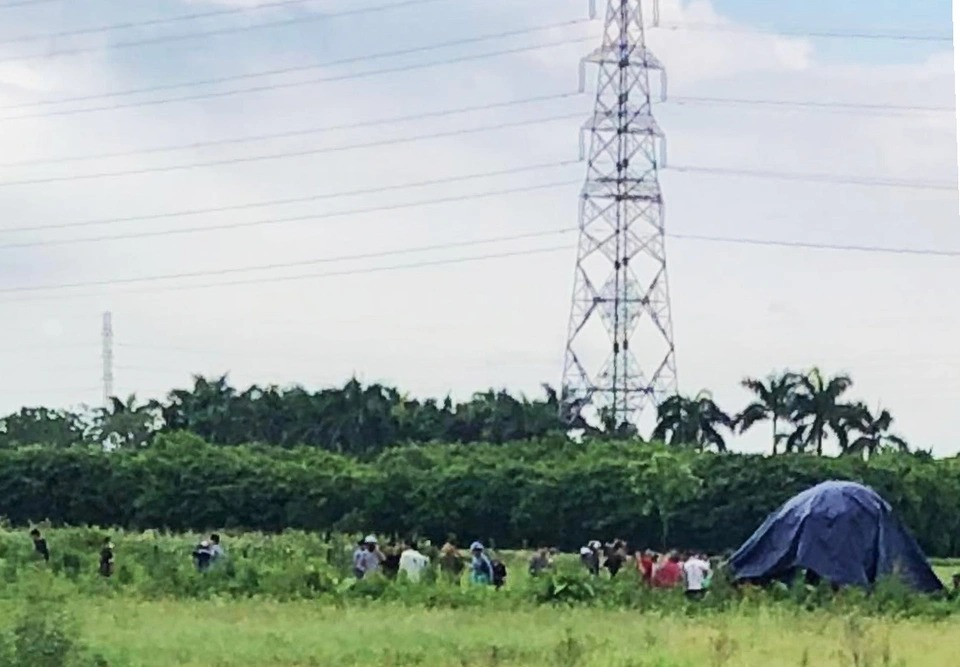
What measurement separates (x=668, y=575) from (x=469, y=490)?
19040 millimetres

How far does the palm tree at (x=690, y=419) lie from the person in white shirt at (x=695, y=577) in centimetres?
2809

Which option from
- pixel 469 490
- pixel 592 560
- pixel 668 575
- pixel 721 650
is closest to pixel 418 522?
pixel 469 490

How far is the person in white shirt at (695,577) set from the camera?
74.2ft

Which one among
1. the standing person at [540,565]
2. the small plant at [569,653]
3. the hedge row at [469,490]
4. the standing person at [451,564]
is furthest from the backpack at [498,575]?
the hedge row at [469,490]

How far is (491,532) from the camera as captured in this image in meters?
43.3

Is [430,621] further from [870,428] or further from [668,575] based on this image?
[870,428]

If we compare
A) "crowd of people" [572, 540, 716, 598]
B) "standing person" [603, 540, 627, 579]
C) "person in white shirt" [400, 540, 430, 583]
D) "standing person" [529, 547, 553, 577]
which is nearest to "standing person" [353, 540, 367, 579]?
"person in white shirt" [400, 540, 430, 583]

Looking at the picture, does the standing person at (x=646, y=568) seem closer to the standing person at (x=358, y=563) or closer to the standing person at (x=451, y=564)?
the standing person at (x=451, y=564)

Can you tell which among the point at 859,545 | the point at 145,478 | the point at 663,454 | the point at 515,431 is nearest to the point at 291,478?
the point at 145,478

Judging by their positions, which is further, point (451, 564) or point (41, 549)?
point (41, 549)

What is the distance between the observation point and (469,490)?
4294 centimetres

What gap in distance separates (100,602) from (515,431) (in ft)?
Result: 119

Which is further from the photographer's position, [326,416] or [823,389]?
[326,416]

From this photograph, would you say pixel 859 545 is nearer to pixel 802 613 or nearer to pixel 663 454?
pixel 802 613
